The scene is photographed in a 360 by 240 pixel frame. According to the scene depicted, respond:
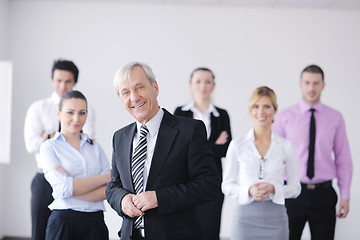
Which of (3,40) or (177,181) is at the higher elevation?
(3,40)

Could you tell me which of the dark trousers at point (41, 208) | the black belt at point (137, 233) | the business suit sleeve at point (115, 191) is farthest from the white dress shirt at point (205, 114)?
the black belt at point (137, 233)

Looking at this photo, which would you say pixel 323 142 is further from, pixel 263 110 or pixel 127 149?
pixel 127 149

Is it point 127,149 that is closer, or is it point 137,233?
point 137,233

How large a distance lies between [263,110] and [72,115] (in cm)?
130

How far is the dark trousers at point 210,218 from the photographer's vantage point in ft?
11.7

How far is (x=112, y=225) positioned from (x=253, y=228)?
3.06 metres

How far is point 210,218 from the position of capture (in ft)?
11.7

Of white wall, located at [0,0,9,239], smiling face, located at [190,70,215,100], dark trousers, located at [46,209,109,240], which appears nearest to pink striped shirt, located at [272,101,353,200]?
smiling face, located at [190,70,215,100]

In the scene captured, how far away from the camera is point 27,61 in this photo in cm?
550

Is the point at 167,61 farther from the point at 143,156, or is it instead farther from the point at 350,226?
the point at 143,156

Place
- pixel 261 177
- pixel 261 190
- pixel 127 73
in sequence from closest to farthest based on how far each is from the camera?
pixel 127 73
pixel 261 190
pixel 261 177

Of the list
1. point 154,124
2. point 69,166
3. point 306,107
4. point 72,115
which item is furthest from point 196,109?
point 154,124

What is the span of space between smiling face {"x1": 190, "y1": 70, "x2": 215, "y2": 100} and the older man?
1828 millimetres

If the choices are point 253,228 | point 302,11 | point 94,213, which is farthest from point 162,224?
point 302,11
